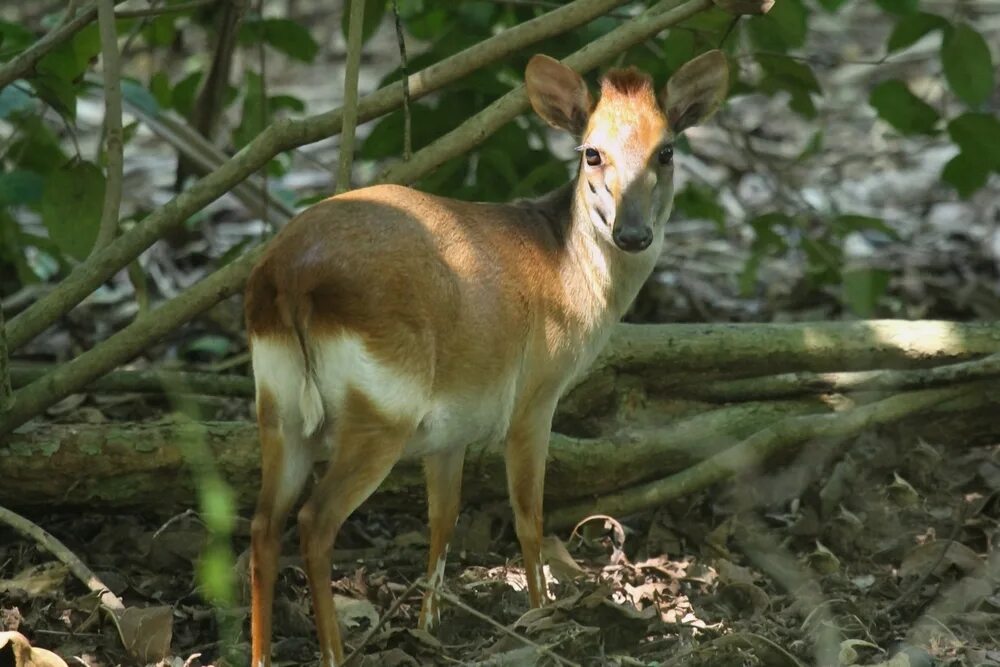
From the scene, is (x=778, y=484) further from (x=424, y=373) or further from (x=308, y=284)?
(x=308, y=284)

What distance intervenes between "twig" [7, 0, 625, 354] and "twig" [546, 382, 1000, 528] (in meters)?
2.11

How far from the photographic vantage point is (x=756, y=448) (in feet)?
22.5

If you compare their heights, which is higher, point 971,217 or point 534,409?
point 534,409

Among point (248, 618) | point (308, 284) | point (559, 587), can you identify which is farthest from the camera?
point (559, 587)

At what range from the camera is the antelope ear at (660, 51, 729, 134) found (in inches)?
231

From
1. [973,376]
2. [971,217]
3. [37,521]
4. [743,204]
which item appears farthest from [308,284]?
[971,217]

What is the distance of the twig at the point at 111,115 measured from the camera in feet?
19.5

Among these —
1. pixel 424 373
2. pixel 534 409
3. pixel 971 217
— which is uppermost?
pixel 424 373

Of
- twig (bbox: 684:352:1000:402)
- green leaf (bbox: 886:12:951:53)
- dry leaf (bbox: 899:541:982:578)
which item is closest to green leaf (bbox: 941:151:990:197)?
green leaf (bbox: 886:12:951:53)

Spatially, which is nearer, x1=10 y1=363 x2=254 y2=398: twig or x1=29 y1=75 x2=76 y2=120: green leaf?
x1=29 y1=75 x2=76 y2=120: green leaf

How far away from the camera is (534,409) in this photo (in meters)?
5.68

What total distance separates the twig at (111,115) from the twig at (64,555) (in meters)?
1.22

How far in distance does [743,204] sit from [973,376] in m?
4.06

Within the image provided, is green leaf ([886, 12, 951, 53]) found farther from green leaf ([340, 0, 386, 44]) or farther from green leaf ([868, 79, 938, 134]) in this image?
green leaf ([340, 0, 386, 44])
